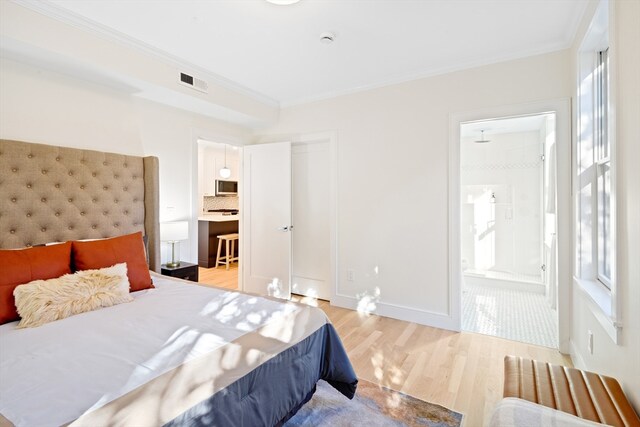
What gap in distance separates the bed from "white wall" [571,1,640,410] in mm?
1315

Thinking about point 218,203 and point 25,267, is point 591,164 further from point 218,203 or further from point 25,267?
point 218,203

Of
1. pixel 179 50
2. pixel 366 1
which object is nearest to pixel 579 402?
pixel 366 1

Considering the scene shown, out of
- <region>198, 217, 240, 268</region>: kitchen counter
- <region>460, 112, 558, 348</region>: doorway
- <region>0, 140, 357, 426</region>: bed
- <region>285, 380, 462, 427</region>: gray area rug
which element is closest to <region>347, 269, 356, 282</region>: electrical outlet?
<region>460, 112, 558, 348</region>: doorway

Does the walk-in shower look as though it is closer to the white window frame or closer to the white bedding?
the white window frame

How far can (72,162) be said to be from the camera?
2.55 metres

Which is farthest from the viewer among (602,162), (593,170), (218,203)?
(218,203)

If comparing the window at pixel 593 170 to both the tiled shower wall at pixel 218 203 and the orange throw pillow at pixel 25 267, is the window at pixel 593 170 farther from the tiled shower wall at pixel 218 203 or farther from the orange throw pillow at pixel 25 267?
the tiled shower wall at pixel 218 203

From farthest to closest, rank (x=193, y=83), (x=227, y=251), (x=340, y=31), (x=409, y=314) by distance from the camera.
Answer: (x=227, y=251), (x=409, y=314), (x=193, y=83), (x=340, y=31)

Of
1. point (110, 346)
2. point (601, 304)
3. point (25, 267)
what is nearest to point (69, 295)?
point (25, 267)

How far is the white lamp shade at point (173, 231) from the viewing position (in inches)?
123

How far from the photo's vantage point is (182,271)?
10.6ft

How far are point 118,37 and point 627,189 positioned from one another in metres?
3.44

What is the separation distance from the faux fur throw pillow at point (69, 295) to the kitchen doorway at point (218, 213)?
9.18ft

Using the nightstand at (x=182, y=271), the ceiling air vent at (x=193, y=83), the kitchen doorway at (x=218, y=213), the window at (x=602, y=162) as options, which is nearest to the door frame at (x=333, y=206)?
the ceiling air vent at (x=193, y=83)
